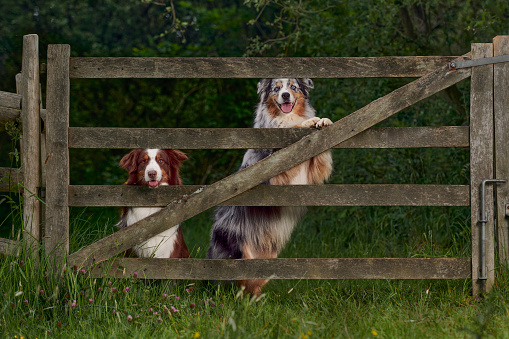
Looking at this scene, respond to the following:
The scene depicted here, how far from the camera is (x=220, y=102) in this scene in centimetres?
856

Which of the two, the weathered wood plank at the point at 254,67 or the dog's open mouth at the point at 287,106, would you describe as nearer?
the weathered wood plank at the point at 254,67

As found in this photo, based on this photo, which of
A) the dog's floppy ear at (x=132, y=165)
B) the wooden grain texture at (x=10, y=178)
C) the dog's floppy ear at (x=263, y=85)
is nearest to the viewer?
the wooden grain texture at (x=10, y=178)

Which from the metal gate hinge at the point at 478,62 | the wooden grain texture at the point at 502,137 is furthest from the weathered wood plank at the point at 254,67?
the wooden grain texture at the point at 502,137

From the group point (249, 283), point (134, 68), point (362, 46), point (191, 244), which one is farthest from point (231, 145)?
point (362, 46)

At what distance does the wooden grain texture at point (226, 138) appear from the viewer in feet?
12.3

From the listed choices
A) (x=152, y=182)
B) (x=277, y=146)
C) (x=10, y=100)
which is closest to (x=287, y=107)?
(x=277, y=146)

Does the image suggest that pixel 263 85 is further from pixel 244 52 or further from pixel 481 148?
pixel 244 52

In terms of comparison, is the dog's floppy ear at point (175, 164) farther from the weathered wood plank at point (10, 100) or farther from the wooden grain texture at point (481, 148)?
the wooden grain texture at point (481, 148)

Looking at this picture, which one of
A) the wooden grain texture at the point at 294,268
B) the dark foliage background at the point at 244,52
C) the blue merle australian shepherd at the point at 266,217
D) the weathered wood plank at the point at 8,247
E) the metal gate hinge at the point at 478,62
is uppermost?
the dark foliage background at the point at 244,52

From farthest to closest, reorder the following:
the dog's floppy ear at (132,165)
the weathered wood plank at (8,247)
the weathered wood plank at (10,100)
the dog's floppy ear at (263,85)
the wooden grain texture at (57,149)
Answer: the dog's floppy ear at (263,85) → the dog's floppy ear at (132,165) → the weathered wood plank at (10,100) → the wooden grain texture at (57,149) → the weathered wood plank at (8,247)

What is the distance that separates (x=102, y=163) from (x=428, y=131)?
5.71 m

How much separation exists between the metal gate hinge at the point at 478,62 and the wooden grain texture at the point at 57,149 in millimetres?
2633

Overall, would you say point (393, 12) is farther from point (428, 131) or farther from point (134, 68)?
point (134, 68)

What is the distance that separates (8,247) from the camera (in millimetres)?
3689
